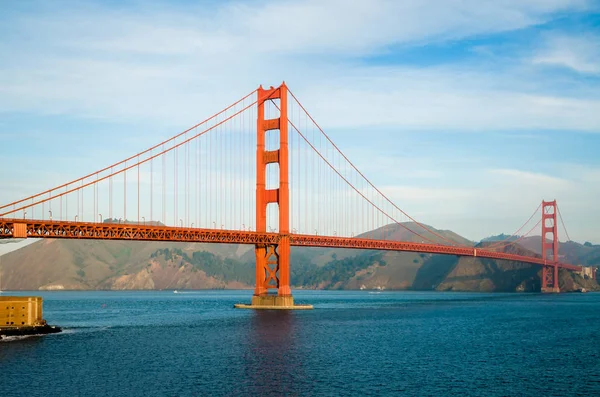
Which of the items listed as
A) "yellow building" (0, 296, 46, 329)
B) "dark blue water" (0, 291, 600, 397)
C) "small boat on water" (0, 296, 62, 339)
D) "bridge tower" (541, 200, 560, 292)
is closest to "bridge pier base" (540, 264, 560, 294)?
"bridge tower" (541, 200, 560, 292)

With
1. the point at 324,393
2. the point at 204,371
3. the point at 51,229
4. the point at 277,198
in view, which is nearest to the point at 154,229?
the point at 51,229

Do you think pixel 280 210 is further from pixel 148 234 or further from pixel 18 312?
pixel 18 312

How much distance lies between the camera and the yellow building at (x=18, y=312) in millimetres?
56703

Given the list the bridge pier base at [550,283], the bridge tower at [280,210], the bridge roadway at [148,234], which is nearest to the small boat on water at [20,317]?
the bridge roadway at [148,234]

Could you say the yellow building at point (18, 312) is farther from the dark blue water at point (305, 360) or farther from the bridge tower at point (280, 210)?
the bridge tower at point (280, 210)

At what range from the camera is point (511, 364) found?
42.8 meters

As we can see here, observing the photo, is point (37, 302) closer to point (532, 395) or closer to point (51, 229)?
point (51, 229)

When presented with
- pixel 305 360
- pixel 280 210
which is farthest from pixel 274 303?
pixel 305 360

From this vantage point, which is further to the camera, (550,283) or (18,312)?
(550,283)

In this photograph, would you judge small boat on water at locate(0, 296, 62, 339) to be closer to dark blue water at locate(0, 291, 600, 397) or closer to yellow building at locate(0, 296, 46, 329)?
yellow building at locate(0, 296, 46, 329)

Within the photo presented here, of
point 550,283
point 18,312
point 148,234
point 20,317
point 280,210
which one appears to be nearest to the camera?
point 20,317

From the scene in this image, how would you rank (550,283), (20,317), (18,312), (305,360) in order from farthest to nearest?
(550,283)
(18,312)
(20,317)
(305,360)

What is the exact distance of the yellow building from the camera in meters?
56.7

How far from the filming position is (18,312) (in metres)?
57.7
